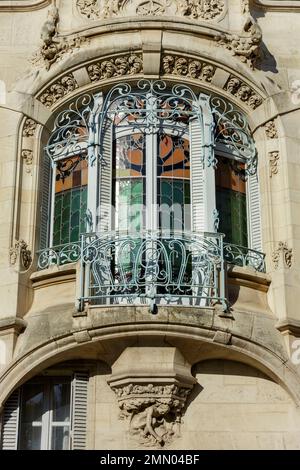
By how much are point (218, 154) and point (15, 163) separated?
269 cm

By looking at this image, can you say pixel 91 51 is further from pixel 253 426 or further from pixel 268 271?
pixel 253 426

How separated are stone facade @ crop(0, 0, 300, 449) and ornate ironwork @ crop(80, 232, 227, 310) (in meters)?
0.25

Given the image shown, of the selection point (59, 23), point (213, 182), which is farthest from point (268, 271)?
point (59, 23)

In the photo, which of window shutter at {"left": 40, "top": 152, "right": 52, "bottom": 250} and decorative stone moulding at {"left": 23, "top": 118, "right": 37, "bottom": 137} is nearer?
window shutter at {"left": 40, "top": 152, "right": 52, "bottom": 250}

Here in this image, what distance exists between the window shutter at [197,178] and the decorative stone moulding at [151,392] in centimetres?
181

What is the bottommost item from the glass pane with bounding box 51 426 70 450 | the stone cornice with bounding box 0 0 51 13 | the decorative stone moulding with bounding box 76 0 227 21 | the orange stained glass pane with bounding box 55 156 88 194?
the glass pane with bounding box 51 426 70 450

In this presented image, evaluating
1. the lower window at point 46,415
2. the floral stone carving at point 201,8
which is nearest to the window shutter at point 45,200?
the lower window at point 46,415

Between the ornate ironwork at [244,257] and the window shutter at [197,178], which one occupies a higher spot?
the window shutter at [197,178]

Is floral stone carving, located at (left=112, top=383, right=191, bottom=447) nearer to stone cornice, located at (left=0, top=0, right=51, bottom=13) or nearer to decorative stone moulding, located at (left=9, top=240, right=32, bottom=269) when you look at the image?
decorative stone moulding, located at (left=9, top=240, right=32, bottom=269)

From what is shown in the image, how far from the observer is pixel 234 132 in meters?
13.5

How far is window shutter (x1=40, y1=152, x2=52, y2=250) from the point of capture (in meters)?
13.0

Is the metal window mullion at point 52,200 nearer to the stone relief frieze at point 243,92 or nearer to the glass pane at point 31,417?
the glass pane at point 31,417

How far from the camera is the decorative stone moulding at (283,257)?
41.2 feet

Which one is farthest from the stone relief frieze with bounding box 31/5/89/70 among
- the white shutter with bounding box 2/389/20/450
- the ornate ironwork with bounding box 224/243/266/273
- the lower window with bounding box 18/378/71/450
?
the white shutter with bounding box 2/389/20/450
